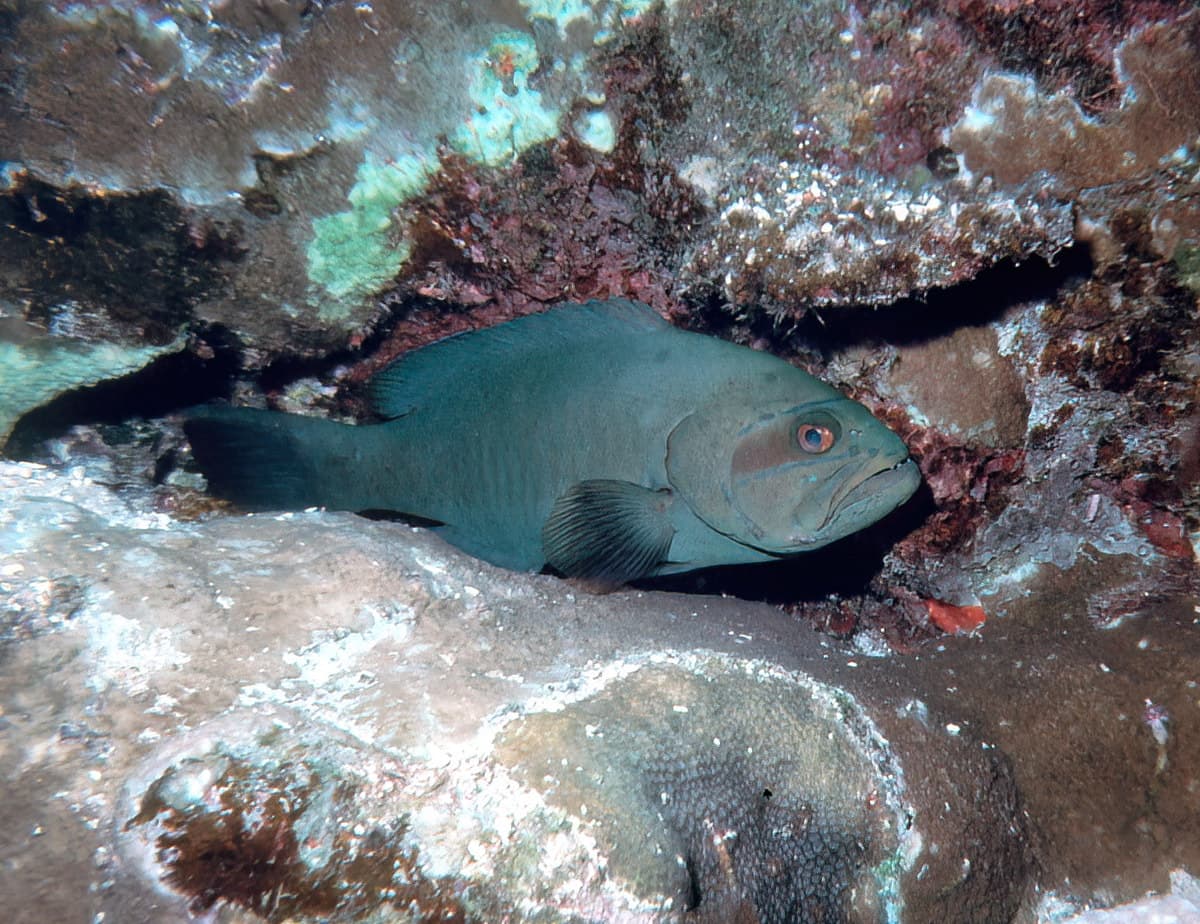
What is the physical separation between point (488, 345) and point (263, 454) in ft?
4.02

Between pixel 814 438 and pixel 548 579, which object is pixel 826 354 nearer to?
pixel 814 438

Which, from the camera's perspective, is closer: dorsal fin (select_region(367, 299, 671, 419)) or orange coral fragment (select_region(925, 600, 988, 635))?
dorsal fin (select_region(367, 299, 671, 419))

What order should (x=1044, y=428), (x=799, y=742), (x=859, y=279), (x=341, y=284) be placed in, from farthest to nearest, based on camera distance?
(x=341, y=284)
(x=1044, y=428)
(x=859, y=279)
(x=799, y=742)

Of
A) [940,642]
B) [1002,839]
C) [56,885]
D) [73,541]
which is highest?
[73,541]

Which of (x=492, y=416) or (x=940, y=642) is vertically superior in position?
(x=492, y=416)

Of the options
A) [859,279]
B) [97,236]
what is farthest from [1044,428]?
[97,236]

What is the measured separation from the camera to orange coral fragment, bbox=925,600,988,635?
328 cm

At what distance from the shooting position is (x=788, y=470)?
8.90 ft

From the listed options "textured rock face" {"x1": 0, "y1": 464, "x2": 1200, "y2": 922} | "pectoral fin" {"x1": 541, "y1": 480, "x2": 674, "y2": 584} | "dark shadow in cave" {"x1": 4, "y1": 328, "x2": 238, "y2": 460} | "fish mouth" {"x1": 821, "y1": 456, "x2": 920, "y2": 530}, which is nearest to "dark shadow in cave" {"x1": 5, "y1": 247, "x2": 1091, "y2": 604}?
"dark shadow in cave" {"x1": 4, "y1": 328, "x2": 238, "y2": 460}

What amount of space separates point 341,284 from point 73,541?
1.67 metres

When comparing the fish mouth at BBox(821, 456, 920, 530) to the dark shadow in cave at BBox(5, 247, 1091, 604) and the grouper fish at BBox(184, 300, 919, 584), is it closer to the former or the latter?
the grouper fish at BBox(184, 300, 919, 584)

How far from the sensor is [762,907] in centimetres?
174

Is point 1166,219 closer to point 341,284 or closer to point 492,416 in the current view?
point 492,416

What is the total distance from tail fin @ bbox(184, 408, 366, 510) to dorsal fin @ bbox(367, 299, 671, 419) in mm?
379
